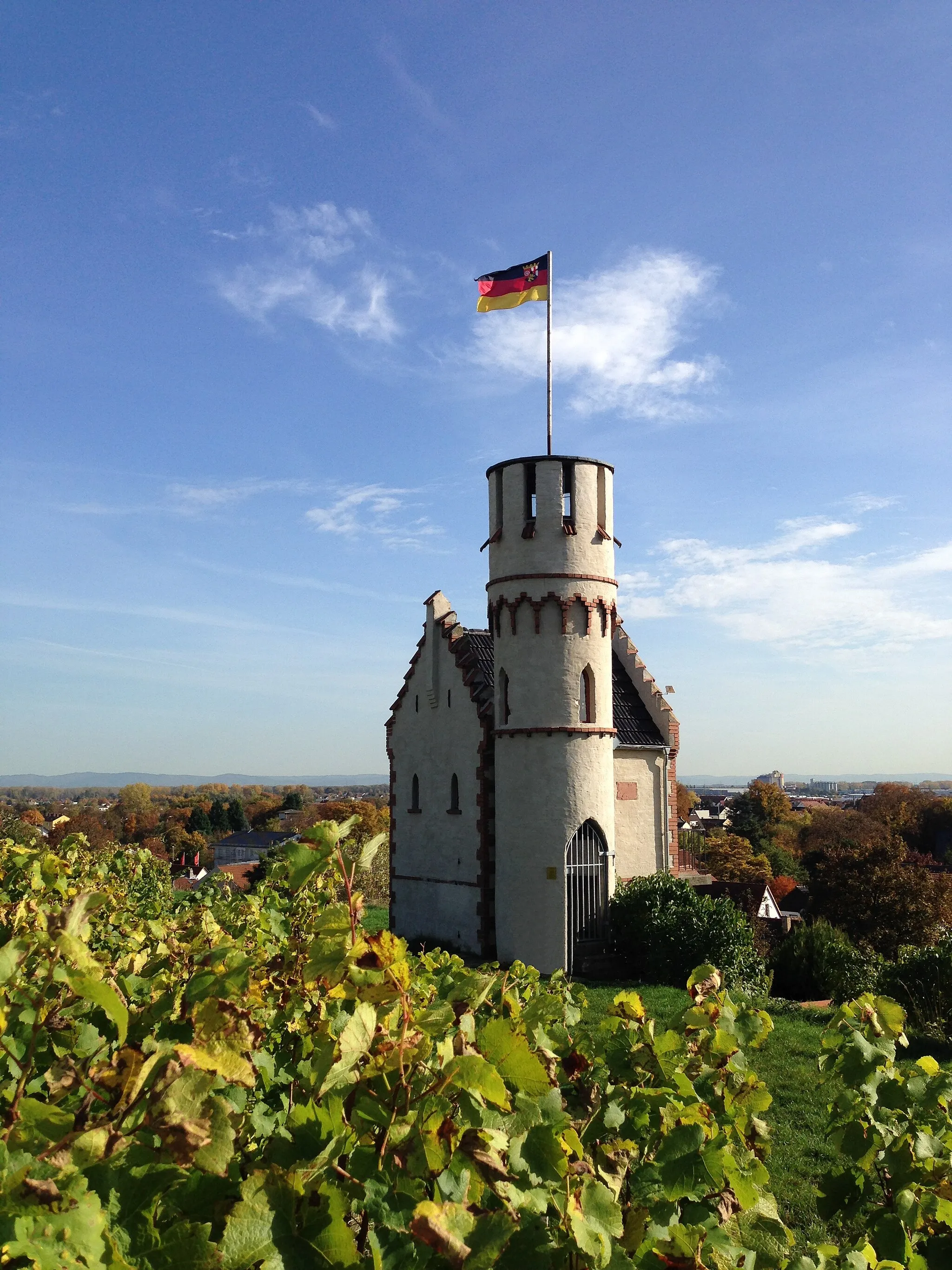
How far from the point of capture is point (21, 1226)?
1446 millimetres

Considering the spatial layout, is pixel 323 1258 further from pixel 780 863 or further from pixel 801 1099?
pixel 780 863

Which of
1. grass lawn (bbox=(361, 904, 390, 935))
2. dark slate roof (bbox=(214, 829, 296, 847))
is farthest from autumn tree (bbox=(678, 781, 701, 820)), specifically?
grass lawn (bbox=(361, 904, 390, 935))

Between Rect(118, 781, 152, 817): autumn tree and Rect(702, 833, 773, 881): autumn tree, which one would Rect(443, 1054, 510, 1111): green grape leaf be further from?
Rect(118, 781, 152, 817): autumn tree

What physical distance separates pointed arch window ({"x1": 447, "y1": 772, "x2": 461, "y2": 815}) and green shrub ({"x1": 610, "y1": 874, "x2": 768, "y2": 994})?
4876 millimetres

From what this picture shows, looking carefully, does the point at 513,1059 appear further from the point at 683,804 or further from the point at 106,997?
the point at 683,804

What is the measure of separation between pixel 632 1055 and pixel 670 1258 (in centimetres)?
109

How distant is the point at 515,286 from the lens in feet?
79.7

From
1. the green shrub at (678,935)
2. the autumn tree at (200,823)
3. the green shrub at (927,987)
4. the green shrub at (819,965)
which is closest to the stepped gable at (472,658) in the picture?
the green shrub at (678,935)

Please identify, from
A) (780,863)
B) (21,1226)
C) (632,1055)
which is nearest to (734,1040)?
(632,1055)

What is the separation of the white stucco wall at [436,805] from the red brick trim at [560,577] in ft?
11.7

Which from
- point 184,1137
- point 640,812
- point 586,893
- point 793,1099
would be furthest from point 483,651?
point 184,1137

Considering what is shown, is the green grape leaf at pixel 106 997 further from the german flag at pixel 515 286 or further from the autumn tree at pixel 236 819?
the autumn tree at pixel 236 819

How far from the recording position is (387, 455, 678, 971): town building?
21.5 m

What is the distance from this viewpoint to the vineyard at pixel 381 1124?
1747 mm
